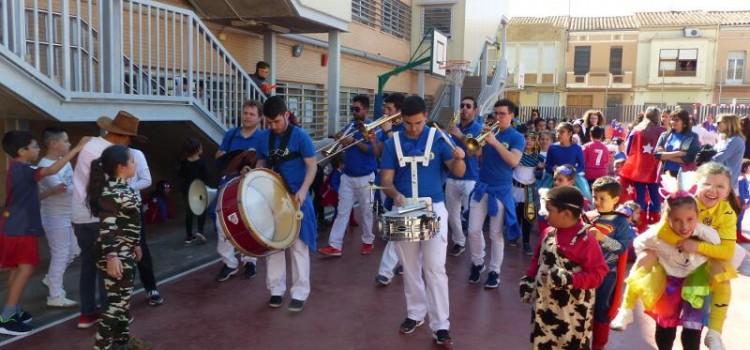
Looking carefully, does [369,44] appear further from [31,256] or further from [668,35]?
[668,35]

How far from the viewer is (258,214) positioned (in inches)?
182

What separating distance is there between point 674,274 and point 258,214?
116 inches

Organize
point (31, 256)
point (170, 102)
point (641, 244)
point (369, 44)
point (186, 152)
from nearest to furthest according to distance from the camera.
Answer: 1. point (641, 244)
2. point (31, 256)
3. point (170, 102)
4. point (186, 152)
5. point (369, 44)

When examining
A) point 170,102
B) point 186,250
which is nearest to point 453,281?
point 186,250

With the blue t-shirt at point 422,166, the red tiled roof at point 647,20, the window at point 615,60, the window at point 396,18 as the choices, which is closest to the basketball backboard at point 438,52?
the window at point 396,18

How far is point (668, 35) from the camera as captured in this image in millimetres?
36312

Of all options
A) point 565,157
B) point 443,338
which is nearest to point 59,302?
point 443,338

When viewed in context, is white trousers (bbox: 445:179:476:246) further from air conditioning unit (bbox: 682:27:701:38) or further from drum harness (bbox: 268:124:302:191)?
air conditioning unit (bbox: 682:27:701:38)

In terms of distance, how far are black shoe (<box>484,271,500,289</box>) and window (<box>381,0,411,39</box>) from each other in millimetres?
11590

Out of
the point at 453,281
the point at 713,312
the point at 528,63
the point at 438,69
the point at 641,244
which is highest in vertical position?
the point at 528,63

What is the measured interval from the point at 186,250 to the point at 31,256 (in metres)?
2.62

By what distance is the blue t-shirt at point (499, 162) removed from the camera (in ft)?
17.9

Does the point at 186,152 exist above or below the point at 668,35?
below

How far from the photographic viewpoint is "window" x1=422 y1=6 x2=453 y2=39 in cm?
A: 1811
